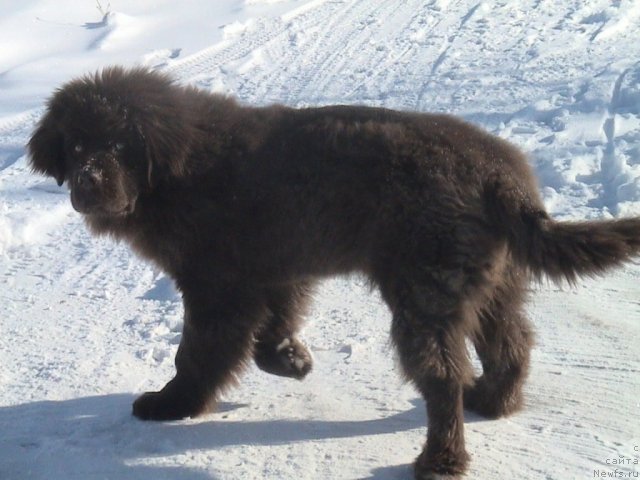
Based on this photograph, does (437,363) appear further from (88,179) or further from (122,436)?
(88,179)

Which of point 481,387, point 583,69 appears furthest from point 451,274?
point 583,69

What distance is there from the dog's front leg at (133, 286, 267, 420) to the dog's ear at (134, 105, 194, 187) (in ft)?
2.11

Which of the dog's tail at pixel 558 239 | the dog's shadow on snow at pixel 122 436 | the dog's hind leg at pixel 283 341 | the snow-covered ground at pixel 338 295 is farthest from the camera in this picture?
the dog's hind leg at pixel 283 341

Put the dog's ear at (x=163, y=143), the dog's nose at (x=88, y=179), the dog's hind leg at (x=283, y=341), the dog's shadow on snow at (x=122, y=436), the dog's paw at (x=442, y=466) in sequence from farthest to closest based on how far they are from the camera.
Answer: the dog's hind leg at (x=283, y=341), the dog's ear at (x=163, y=143), the dog's nose at (x=88, y=179), the dog's shadow on snow at (x=122, y=436), the dog's paw at (x=442, y=466)

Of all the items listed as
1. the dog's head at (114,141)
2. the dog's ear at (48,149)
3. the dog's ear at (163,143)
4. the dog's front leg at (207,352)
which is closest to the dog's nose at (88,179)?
the dog's head at (114,141)

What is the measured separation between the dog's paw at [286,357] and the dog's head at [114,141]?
110 cm

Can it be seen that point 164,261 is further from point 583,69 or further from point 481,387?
point 583,69

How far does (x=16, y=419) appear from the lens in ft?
16.0

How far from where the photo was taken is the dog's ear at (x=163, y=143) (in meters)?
4.71

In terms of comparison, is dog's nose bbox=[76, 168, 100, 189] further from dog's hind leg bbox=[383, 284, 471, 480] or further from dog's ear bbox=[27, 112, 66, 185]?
dog's hind leg bbox=[383, 284, 471, 480]

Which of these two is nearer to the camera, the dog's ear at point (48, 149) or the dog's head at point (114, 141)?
the dog's head at point (114, 141)

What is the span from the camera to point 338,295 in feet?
21.6

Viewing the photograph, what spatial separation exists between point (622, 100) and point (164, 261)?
6452 mm

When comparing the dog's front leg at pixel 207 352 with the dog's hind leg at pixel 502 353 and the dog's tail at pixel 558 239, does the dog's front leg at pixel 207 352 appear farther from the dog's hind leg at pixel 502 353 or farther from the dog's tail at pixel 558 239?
the dog's tail at pixel 558 239
